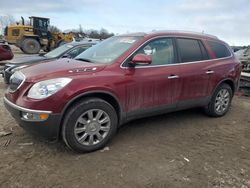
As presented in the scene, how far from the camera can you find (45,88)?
343cm

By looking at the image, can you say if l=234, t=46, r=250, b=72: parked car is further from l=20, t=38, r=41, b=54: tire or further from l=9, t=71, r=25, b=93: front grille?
l=20, t=38, r=41, b=54: tire

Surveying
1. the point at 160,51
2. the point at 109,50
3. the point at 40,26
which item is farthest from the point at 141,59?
the point at 40,26

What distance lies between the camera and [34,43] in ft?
73.6

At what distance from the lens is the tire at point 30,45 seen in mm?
22203

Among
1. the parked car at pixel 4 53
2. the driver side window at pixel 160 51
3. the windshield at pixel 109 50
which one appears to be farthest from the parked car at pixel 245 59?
the parked car at pixel 4 53

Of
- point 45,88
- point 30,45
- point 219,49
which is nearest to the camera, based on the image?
point 45,88

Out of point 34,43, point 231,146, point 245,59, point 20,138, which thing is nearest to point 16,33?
point 34,43

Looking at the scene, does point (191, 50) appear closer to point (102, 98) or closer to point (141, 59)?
point (141, 59)

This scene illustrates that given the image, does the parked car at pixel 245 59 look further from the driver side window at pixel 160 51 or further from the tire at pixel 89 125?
the tire at pixel 89 125

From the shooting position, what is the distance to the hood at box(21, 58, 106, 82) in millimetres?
3546

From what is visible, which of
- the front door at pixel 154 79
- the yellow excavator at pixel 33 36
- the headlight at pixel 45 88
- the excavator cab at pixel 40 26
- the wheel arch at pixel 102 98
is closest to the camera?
the headlight at pixel 45 88

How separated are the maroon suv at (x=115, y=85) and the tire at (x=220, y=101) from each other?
3cm

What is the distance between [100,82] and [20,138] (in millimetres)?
1665

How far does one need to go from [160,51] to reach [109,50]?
870 mm
